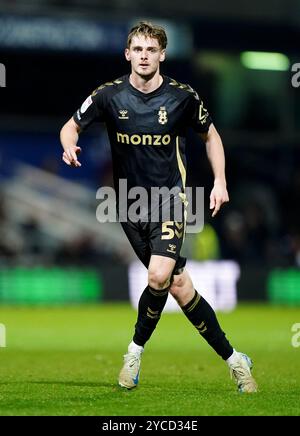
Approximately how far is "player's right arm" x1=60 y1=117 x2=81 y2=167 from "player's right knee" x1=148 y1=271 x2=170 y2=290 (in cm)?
98

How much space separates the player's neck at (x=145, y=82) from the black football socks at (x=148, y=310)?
4.94ft

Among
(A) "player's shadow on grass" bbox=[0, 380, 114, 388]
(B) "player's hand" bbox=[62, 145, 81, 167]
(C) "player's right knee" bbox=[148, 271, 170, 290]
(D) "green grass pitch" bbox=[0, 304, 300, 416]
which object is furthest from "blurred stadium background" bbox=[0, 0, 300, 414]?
(B) "player's hand" bbox=[62, 145, 81, 167]

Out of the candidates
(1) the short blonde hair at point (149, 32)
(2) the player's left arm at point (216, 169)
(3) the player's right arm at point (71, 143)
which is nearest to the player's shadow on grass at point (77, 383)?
(2) the player's left arm at point (216, 169)

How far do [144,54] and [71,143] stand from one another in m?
0.85

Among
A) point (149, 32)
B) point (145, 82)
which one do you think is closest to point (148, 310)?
point (145, 82)

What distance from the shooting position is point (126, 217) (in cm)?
859

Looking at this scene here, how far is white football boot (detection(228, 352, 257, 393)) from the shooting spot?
8336mm

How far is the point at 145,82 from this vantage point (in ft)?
27.9

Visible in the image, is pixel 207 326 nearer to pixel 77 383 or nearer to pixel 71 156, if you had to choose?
pixel 77 383

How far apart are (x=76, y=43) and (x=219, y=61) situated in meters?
4.68

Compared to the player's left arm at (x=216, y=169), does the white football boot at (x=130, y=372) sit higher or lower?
lower

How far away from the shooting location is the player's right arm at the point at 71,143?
26.6 feet

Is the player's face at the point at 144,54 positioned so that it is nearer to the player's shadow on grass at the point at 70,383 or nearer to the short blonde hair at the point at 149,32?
the short blonde hair at the point at 149,32
